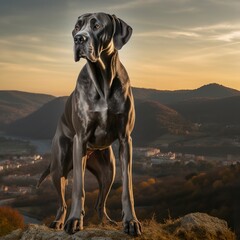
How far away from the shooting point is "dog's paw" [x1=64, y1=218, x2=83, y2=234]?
7.69 meters

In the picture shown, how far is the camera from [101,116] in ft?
25.0

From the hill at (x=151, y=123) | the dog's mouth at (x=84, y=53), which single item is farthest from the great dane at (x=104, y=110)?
the hill at (x=151, y=123)

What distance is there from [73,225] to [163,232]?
6.80ft

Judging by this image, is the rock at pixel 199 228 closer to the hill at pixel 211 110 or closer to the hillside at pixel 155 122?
the hillside at pixel 155 122

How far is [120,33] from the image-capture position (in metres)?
7.36

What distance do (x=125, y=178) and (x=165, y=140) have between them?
51.5m

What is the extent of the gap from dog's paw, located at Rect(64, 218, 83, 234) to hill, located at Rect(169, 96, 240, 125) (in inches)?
2315

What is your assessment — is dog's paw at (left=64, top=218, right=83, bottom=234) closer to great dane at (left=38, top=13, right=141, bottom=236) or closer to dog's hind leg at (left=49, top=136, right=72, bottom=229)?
great dane at (left=38, top=13, right=141, bottom=236)

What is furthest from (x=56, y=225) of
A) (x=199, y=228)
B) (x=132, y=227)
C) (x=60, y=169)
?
(x=199, y=228)

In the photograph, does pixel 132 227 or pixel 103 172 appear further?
pixel 103 172

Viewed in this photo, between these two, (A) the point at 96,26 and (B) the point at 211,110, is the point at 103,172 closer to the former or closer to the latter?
(A) the point at 96,26

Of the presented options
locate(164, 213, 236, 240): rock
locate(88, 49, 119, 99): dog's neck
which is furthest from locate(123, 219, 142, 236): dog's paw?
locate(88, 49, 119, 99): dog's neck

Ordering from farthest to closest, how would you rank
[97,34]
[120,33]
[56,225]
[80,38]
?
[56,225]
[120,33]
[97,34]
[80,38]

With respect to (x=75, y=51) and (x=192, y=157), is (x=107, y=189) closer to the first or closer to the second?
(x=75, y=51)
